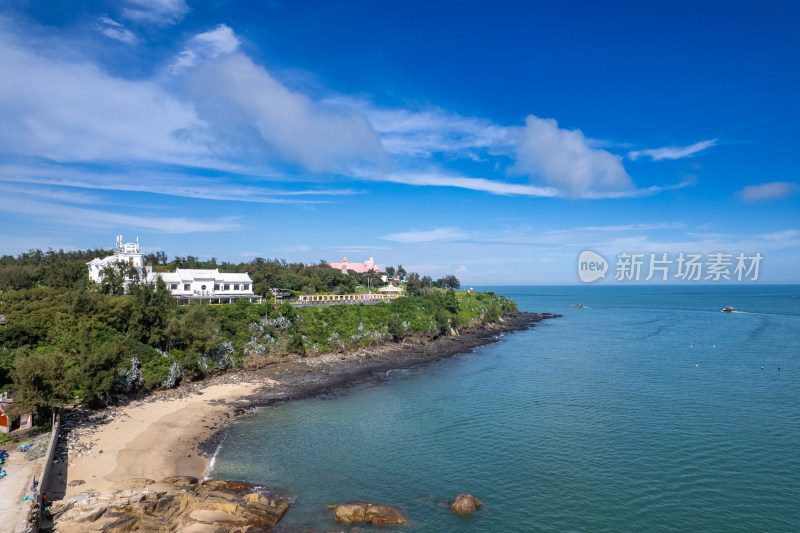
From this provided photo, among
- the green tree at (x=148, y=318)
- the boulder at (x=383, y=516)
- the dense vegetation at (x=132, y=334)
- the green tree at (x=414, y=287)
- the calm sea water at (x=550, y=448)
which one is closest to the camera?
the boulder at (x=383, y=516)

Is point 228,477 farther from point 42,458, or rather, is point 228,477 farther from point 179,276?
point 179,276

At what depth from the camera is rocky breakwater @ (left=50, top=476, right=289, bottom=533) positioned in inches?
790

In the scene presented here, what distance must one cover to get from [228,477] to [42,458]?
9.91 metres

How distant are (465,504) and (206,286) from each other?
61.3 m

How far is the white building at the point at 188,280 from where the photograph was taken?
66.0 metres

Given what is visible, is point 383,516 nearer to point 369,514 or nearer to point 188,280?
point 369,514

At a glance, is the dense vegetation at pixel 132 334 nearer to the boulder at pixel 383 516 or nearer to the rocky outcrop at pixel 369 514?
the rocky outcrop at pixel 369 514

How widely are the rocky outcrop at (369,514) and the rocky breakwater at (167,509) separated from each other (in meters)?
3.20

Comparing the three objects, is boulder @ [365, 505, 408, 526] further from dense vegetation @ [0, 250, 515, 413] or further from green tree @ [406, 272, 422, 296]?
green tree @ [406, 272, 422, 296]

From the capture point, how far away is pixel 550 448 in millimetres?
31250

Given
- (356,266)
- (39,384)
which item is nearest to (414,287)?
(356,266)

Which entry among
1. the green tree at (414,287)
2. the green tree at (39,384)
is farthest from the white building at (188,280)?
the green tree at (414,287)

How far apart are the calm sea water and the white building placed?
112ft

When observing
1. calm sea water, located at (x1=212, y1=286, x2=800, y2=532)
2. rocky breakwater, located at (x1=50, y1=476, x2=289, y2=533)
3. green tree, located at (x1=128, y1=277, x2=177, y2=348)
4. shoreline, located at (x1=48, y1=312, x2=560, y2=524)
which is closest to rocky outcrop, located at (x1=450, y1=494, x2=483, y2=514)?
calm sea water, located at (x1=212, y1=286, x2=800, y2=532)
